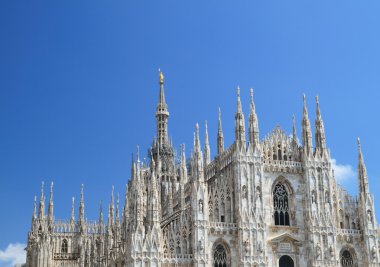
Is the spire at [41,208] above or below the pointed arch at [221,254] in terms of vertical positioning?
above

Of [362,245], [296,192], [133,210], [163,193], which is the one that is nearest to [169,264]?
[133,210]

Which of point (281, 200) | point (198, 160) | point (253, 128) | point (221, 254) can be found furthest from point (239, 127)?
point (221, 254)

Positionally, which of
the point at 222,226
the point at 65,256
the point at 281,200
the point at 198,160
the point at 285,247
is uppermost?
the point at 198,160

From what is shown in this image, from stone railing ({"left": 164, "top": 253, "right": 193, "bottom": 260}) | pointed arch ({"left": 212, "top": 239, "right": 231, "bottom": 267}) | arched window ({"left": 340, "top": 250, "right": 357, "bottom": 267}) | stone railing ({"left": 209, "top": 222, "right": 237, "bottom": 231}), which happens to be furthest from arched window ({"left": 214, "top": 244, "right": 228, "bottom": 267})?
arched window ({"left": 340, "top": 250, "right": 357, "bottom": 267})

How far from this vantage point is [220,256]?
62.0 meters

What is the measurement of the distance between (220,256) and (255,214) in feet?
16.3

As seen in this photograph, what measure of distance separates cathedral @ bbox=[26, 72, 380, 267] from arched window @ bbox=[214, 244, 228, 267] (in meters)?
0.09

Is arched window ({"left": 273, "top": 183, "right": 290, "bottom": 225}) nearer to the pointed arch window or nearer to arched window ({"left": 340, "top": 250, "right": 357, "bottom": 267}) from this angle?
arched window ({"left": 340, "top": 250, "right": 357, "bottom": 267})

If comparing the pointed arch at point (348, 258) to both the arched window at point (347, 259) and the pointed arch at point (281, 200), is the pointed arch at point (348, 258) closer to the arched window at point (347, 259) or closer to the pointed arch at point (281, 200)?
the arched window at point (347, 259)

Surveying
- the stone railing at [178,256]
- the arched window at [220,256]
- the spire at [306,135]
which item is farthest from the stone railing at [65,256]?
the spire at [306,135]

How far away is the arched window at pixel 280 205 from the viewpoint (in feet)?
215

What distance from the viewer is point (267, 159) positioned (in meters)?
66.2

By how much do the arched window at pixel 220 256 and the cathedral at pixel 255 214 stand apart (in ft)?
0.29

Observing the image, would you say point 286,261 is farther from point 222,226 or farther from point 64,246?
point 64,246
